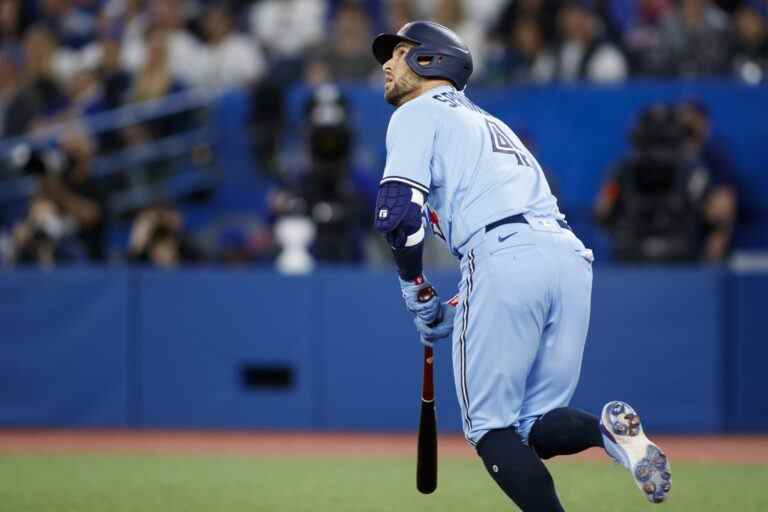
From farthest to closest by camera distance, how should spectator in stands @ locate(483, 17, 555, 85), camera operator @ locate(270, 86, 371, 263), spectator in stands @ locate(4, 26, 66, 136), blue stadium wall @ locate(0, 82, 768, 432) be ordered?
spectator in stands @ locate(4, 26, 66, 136), spectator in stands @ locate(483, 17, 555, 85), camera operator @ locate(270, 86, 371, 263), blue stadium wall @ locate(0, 82, 768, 432)

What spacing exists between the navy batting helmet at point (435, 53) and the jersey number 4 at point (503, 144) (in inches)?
10.2

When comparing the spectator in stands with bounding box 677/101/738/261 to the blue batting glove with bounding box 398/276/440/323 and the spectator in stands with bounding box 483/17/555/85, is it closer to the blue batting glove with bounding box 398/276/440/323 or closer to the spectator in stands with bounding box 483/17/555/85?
the spectator in stands with bounding box 483/17/555/85

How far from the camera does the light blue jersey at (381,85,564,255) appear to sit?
15.4 feet

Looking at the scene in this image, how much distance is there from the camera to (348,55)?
1248 centimetres

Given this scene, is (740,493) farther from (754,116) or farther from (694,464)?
(754,116)

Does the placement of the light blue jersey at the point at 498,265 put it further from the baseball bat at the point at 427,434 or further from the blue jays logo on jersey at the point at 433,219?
the baseball bat at the point at 427,434

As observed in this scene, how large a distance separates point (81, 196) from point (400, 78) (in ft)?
22.7

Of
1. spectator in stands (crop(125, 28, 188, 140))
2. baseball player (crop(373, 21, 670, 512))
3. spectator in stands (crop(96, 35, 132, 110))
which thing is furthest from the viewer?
spectator in stands (crop(96, 35, 132, 110))

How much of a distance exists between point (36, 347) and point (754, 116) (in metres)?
6.60

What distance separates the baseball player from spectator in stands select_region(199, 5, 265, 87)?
827 cm

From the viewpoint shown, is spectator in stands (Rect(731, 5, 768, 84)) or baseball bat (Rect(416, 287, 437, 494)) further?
spectator in stands (Rect(731, 5, 768, 84))

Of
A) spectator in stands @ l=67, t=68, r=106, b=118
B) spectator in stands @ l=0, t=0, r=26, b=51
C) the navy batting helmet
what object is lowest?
the navy batting helmet

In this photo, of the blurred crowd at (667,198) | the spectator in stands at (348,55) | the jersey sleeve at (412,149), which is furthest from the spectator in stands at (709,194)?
the jersey sleeve at (412,149)

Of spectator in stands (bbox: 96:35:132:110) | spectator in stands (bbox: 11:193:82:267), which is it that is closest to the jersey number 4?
spectator in stands (bbox: 11:193:82:267)
